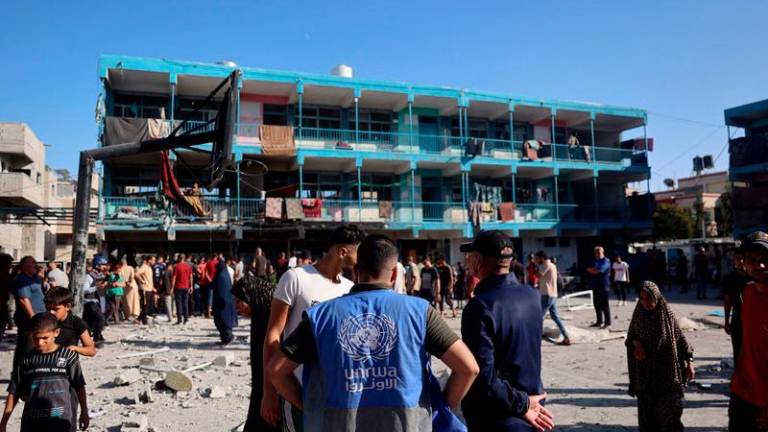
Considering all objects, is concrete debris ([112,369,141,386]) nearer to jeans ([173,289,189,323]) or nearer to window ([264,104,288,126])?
jeans ([173,289,189,323])

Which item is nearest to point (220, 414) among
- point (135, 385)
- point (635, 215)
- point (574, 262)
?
point (135, 385)

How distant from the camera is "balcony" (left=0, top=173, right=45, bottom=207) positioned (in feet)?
92.3

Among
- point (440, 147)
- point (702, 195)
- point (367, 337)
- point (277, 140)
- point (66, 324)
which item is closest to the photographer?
point (367, 337)

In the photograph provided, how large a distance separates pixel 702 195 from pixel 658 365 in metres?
51.2

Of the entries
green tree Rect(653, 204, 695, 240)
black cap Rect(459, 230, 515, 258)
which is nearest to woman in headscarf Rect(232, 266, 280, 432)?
black cap Rect(459, 230, 515, 258)

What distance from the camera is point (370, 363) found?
2.19 m

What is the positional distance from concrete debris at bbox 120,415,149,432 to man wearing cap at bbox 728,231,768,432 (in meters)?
5.01

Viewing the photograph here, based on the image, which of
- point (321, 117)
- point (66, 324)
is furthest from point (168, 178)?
point (321, 117)

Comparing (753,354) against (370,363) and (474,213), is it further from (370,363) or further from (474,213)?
(474,213)

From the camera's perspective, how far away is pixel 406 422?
220 cm

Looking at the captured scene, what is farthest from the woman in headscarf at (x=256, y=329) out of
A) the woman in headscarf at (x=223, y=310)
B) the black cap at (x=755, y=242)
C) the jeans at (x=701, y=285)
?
the jeans at (x=701, y=285)

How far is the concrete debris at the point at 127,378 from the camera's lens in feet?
24.7

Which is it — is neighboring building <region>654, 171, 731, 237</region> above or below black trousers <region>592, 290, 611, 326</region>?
above

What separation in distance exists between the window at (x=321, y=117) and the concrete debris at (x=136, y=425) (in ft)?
66.7
